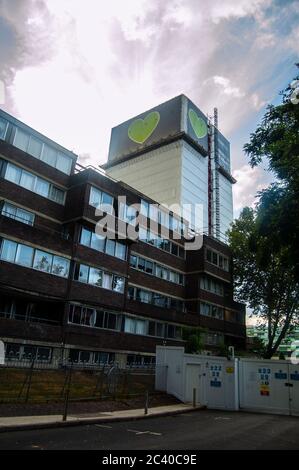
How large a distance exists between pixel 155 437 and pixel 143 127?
69585mm

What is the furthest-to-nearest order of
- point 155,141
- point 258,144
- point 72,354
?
1. point 155,141
2. point 72,354
3. point 258,144

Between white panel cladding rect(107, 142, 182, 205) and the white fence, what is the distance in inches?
1697

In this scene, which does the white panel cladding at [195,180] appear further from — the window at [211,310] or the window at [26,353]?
the window at [26,353]

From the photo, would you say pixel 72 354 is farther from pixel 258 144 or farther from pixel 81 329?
pixel 258 144

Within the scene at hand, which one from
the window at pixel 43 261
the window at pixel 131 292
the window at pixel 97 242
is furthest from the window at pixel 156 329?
the window at pixel 43 261

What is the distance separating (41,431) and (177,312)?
92.2 feet

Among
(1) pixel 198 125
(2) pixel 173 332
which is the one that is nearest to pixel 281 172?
(2) pixel 173 332

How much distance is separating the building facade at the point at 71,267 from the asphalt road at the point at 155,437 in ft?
40.8

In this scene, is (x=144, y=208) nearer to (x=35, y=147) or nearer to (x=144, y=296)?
(x=144, y=296)

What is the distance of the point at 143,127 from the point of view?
248 ft

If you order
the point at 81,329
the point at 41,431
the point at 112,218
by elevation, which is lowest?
the point at 41,431

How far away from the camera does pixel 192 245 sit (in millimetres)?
44031
